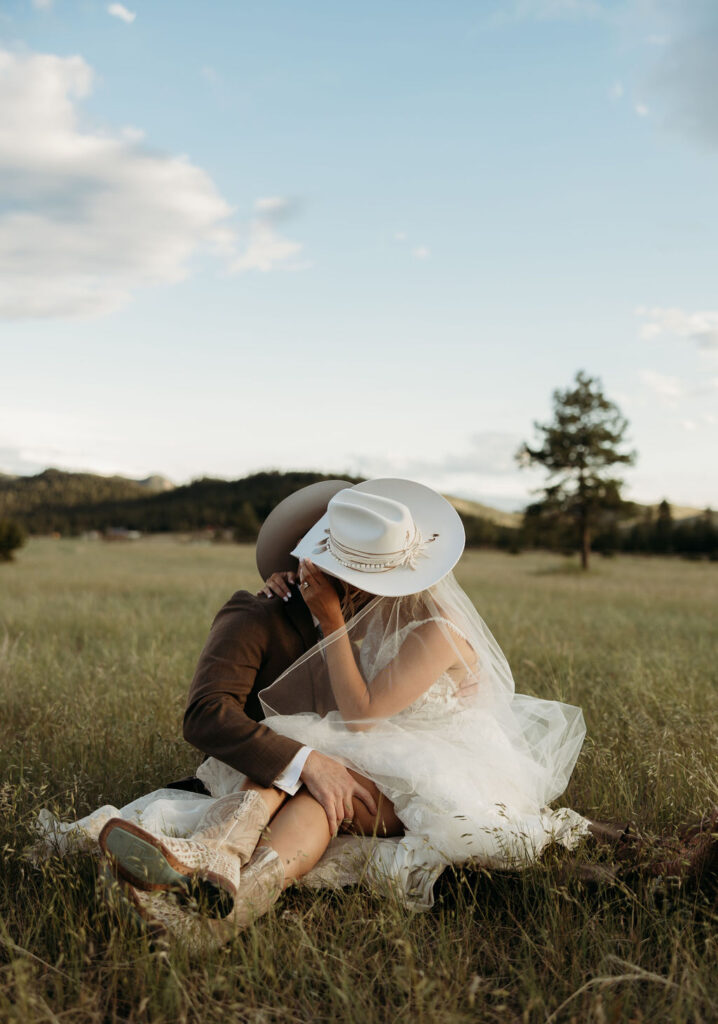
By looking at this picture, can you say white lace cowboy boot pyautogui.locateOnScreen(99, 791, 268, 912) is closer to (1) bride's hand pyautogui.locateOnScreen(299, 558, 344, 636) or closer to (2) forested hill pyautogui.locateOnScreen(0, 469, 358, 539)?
(1) bride's hand pyautogui.locateOnScreen(299, 558, 344, 636)

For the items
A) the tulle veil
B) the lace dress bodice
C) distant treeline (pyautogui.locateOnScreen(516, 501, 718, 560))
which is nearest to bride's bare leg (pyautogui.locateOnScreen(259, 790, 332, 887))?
the tulle veil

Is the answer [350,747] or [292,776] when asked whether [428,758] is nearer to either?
[350,747]

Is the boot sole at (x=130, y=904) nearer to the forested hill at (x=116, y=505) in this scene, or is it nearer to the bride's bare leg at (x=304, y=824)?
the bride's bare leg at (x=304, y=824)

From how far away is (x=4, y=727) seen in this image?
4934mm

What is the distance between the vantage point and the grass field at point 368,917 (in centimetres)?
215

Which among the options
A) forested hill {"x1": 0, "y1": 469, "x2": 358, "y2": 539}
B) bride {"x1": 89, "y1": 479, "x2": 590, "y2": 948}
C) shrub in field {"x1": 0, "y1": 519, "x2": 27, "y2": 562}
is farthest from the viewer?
forested hill {"x1": 0, "y1": 469, "x2": 358, "y2": 539}

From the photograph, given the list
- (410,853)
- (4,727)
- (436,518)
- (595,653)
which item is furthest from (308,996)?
(595,653)

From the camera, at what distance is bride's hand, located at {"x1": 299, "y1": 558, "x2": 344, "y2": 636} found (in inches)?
123

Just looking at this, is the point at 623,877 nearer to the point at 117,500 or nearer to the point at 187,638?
the point at 187,638

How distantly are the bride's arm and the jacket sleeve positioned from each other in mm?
310

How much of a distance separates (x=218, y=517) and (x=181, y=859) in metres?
73.0

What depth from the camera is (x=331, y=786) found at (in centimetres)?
292

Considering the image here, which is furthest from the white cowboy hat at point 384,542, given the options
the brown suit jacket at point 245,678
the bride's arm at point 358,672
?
Result: the brown suit jacket at point 245,678

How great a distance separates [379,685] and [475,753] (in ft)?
1.69
